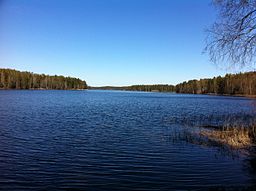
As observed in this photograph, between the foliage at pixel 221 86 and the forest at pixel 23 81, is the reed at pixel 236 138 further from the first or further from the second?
the forest at pixel 23 81

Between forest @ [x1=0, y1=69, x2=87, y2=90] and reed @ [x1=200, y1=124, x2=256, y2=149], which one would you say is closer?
reed @ [x1=200, y1=124, x2=256, y2=149]

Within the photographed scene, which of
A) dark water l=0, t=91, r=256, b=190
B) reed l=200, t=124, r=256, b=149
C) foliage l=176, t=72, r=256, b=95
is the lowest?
dark water l=0, t=91, r=256, b=190

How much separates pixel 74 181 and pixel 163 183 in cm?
341

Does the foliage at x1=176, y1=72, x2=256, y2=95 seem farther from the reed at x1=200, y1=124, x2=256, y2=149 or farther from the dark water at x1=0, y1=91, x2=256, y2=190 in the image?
the dark water at x1=0, y1=91, x2=256, y2=190

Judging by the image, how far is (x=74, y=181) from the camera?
10719mm

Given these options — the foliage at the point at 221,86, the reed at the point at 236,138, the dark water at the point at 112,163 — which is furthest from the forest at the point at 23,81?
the reed at the point at 236,138

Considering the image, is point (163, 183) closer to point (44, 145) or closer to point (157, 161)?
point (157, 161)

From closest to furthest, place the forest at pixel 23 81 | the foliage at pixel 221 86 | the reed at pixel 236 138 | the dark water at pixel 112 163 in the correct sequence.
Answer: the dark water at pixel 112 163 < the reed at pixel 236 138 < the foliage at pixel 221 86 < the forest at pixel 23 81

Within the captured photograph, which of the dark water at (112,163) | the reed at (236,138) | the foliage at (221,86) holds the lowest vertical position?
the dark water at (112,163)

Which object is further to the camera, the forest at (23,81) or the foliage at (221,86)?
the forest at (23,81)

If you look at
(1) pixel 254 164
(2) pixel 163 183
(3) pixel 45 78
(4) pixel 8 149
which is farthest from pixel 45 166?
(3) pixel 45 78

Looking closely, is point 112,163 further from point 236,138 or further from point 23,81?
point 23,81

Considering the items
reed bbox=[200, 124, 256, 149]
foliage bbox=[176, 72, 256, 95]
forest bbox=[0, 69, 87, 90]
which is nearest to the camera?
reed bbox=[200, 124, 256, 149]

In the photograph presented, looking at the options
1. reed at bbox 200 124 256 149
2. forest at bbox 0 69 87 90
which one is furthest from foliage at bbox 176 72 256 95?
reed at bbox 200 124 256 149
